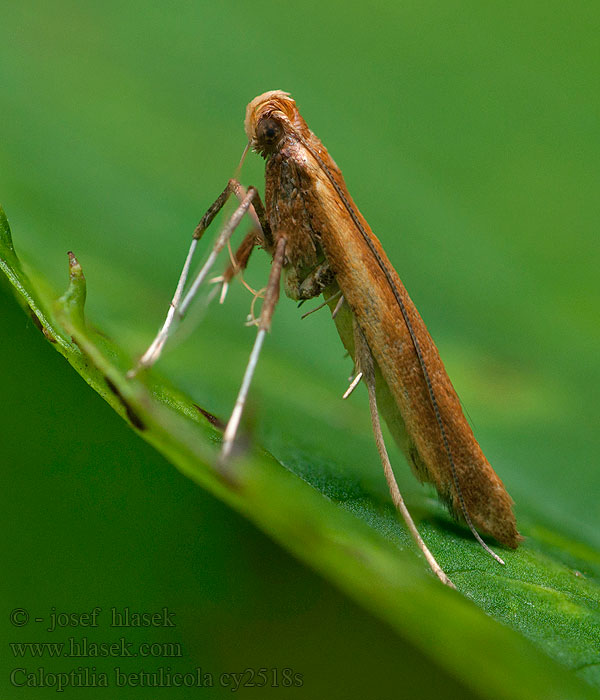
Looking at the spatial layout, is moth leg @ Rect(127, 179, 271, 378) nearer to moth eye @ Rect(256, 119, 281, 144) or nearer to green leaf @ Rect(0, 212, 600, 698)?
moth eye @ Rect(256, 119, 281, 144)

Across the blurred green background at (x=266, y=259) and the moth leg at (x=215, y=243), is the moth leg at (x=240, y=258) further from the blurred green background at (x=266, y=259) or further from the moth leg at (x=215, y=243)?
Answer: the blurred green background at (x=266, y=259)

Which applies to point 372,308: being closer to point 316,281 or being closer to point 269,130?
point 316,281

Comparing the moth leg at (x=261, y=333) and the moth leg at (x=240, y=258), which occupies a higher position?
the moth leg at (x=240, y=258)

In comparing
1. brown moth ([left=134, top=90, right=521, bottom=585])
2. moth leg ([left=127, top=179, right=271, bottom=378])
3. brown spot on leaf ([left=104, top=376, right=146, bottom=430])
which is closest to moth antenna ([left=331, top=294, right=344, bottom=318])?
brown moth ([left=134, top=90, right=521, bottom=585])

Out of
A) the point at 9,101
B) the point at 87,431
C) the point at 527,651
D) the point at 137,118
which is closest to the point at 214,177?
the point at 137,118

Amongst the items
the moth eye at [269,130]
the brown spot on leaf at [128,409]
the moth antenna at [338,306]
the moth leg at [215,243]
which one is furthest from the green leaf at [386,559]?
the moth eye at [269,130]

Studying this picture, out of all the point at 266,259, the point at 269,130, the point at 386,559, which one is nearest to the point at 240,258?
the point at 269,130
